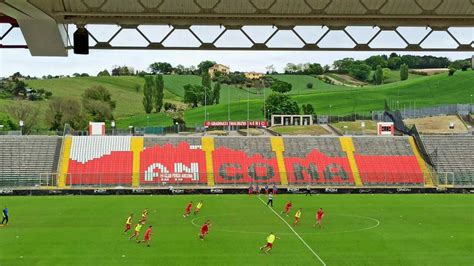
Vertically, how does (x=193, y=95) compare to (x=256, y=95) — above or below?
below

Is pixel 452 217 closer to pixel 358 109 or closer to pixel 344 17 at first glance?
pixel 344 17

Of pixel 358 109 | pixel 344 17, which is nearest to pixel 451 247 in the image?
pixel 344 17

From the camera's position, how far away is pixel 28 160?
70.4m

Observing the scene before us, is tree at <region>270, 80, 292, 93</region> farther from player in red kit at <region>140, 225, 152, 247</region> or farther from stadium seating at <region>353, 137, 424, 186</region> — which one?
player in red kit at <region>140, 225, 152, 247</region>

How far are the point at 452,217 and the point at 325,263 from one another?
19.8m

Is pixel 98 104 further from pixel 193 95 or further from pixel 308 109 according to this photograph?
pixel 308 109

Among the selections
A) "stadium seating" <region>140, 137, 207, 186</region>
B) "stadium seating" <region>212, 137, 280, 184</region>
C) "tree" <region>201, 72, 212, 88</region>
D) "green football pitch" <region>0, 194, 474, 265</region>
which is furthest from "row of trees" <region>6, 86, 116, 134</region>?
"green football pitch" <region>0, 194, 474, 265</region>

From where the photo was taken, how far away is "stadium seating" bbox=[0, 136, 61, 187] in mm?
65938

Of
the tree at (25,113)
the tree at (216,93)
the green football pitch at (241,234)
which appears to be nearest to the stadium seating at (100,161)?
the green football pitch at (241,234)

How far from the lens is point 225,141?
77625 mm

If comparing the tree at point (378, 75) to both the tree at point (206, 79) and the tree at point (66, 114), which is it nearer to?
the tree at point (206, 79)

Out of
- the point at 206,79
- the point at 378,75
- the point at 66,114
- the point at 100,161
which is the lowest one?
the point at 100,161

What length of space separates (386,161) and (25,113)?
78890mm

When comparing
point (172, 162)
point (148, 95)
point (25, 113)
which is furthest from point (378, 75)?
point (172, 162)
